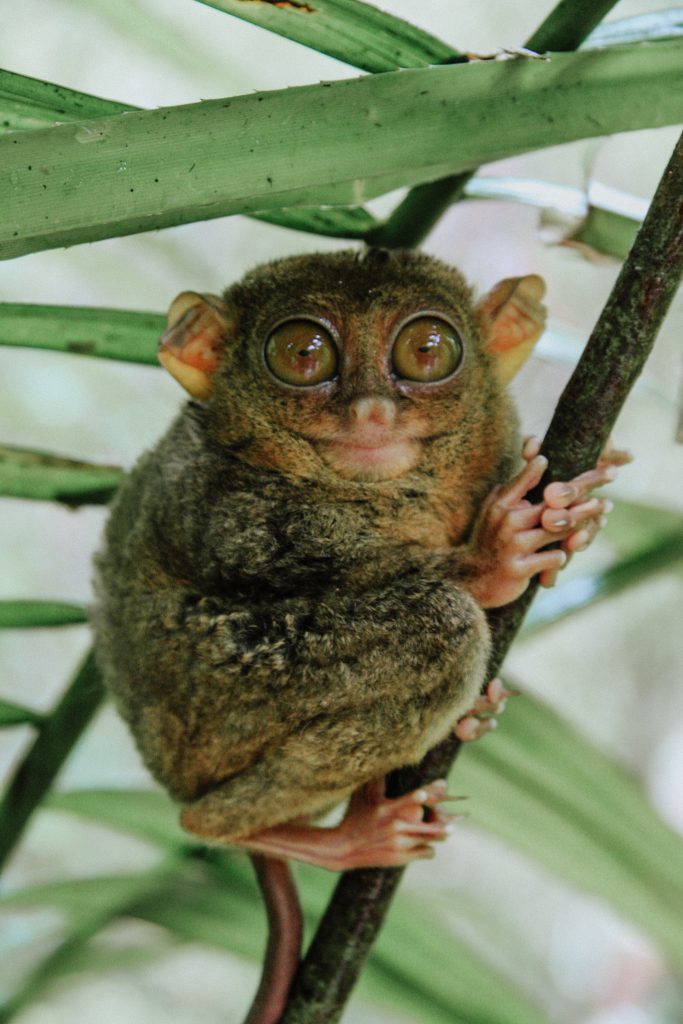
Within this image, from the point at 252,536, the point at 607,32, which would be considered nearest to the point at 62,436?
the point at 252,536

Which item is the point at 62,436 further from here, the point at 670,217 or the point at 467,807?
the point at 670,217

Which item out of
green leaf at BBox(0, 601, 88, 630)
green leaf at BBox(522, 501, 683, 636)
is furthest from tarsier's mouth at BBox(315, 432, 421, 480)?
green leaf at BBox(0, 601, 88, 630)

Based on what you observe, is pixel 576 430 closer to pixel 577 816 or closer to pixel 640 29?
pixel 640 29

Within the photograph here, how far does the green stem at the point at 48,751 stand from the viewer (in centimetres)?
272

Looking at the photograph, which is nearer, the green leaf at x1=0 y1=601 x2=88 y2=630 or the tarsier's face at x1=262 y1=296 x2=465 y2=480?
the tarsier's face at x1=262 y1=296 x2=465 y2=480

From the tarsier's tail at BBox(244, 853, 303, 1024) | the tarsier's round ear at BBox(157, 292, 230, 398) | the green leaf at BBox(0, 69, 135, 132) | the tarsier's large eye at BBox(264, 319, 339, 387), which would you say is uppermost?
the green leaf at BBox(0, 69, 135, 132)

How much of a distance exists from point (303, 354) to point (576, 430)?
26.4 inches

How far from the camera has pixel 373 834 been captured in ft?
6.96

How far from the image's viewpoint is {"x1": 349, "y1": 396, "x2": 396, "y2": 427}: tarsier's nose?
2143mm

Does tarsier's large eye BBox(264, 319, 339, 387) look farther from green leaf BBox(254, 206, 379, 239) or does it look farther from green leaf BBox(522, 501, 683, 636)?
green leaf BBox(522, 501, 683, 636)

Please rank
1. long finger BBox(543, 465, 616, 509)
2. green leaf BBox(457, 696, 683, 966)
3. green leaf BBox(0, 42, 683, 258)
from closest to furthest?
green leaf BBox(0, 42, 683, 258)
long finger BBox(543, 465, 616, 509)
green leaf BBox(457, 696, 683, 966)

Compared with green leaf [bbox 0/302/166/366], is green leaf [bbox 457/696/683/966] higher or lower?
lower

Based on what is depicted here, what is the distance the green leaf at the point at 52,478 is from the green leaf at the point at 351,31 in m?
1.08

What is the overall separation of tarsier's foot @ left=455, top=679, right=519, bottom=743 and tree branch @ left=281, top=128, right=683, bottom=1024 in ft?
0.09
